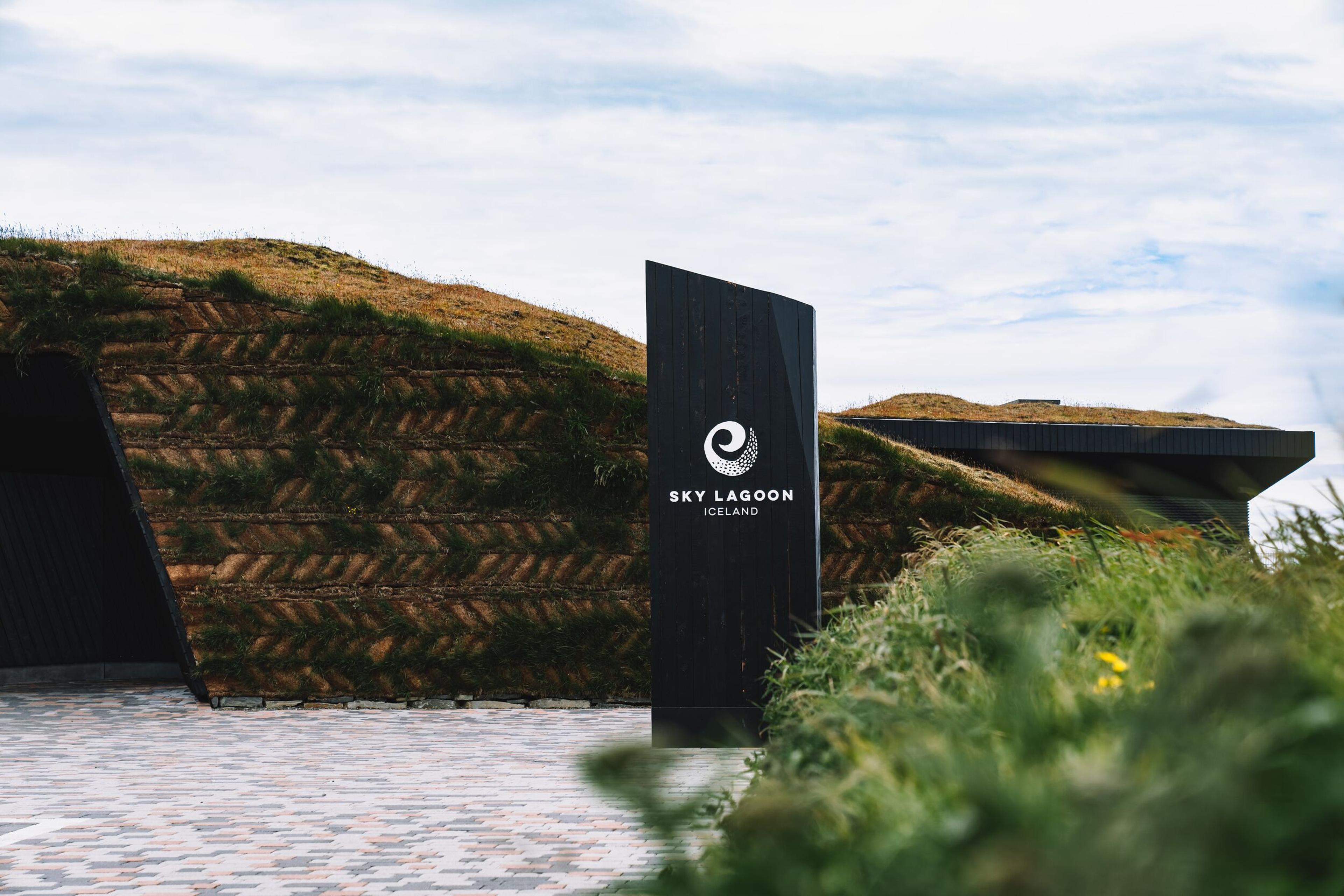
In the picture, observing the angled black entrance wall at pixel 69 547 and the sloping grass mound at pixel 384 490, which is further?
the angled black entrance wall at pixel 69 547

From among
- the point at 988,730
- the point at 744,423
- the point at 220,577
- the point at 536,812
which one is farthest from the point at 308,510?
the point at 988,730

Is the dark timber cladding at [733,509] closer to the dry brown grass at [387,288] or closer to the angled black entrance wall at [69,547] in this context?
the angled black entrance wall at [69,547]

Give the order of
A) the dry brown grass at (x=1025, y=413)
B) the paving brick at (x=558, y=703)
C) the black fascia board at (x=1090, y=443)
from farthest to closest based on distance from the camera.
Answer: the dry brown grass at (x=1025, y=413)
the black fascia board at (x=1090, y=443)
the paving brick at (x=558, y=703)

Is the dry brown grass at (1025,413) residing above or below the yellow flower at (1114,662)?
above

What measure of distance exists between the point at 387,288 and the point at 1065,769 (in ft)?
77.9

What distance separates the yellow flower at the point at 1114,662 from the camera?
9.62ft

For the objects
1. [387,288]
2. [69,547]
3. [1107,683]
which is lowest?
[1107,683]

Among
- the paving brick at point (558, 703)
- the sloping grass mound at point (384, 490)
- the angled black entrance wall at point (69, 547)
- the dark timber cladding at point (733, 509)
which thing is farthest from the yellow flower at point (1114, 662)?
the angled black entrance wall at point (69, 547)

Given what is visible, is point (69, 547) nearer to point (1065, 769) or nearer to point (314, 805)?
point (314, 805)

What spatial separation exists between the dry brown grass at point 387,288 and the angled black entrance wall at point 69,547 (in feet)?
13.3

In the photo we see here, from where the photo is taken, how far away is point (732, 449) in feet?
26.0

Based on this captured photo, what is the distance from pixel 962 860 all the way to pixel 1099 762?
0.25 m

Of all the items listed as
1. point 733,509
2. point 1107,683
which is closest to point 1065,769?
point 1107,683

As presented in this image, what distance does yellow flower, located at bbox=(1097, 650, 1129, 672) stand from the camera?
293 cm
